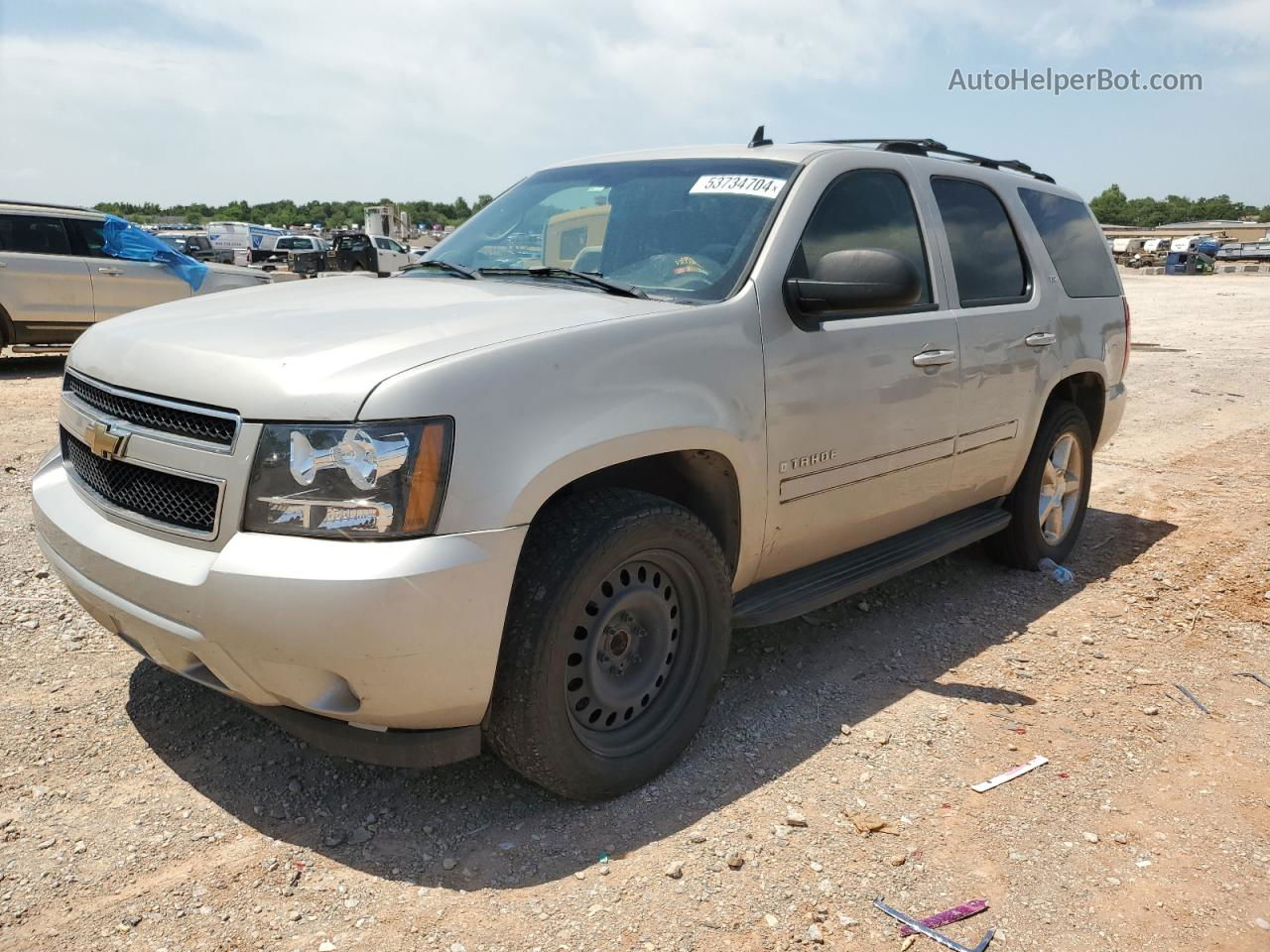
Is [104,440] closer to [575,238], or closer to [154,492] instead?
[154,492]

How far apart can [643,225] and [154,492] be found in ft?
6.18

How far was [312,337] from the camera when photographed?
8.95 ft

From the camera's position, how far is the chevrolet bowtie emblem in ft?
9.09

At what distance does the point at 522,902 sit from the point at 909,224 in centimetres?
294

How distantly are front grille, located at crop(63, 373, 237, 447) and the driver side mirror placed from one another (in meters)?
1.81

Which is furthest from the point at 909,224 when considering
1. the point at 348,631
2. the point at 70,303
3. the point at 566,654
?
the point at 70,303

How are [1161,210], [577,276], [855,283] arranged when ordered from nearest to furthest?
[855,283] < [577,276] < [1161,210]

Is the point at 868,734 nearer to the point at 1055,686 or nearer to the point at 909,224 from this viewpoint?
the point at 1055,686

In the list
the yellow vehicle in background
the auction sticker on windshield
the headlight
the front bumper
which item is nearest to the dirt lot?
the front bumper

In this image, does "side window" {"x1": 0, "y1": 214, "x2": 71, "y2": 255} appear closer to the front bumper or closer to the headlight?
the front bumper

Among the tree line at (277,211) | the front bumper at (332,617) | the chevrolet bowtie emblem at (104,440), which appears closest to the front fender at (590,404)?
the front bumper at (332,617)

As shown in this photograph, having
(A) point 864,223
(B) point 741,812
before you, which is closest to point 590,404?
(B) point 741,812

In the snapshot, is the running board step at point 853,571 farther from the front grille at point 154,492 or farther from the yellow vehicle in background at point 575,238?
the front grille at point 154,492

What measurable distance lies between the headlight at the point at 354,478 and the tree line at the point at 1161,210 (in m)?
154
